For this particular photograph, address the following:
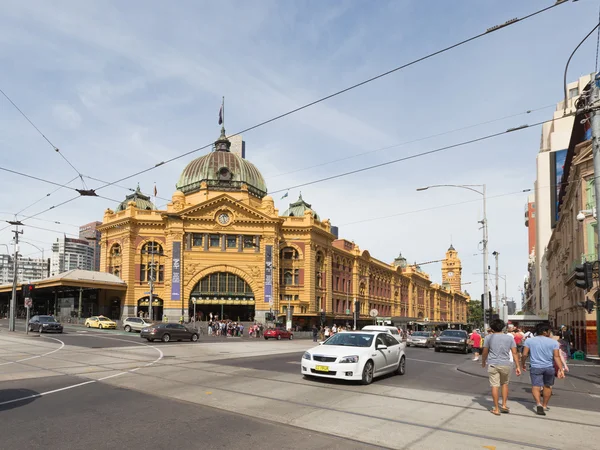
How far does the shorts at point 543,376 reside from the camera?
31.3 ft

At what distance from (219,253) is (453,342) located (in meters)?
33.5

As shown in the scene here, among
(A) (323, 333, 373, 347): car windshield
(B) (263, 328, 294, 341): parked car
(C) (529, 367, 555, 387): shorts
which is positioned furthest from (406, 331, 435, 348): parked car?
(C) (529, 367, 555, 387): shorts

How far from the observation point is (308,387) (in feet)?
40.4

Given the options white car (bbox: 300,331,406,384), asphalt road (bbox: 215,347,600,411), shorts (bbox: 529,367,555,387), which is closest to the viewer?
shorts (bbox: 529,367,555,387)

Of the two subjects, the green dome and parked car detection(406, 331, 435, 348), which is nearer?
parked car detection(406, 331, 435, 348)

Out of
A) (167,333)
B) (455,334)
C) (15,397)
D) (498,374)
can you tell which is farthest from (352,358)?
(167,333)

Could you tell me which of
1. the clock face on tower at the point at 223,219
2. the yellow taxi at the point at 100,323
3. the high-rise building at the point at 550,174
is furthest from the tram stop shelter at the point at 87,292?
the high-rise building at the point at 550,174

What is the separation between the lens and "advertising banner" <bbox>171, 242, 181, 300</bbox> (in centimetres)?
5600

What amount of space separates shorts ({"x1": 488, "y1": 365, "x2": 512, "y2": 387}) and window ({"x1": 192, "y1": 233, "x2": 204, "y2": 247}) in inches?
2013

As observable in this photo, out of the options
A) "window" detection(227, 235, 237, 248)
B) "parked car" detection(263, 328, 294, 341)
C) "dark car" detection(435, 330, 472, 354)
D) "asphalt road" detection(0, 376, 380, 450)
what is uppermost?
"window" detection(227, 235, 237, 248)

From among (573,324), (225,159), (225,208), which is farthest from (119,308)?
(573,324)

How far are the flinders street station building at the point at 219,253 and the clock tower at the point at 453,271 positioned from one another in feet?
335

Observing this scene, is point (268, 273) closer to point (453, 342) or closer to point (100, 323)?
point (100, 323)

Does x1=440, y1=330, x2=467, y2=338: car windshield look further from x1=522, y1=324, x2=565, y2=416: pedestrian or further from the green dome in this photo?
the green dome
